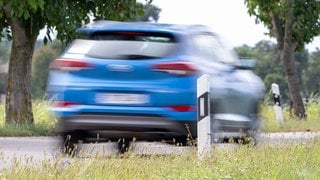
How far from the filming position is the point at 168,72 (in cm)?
973

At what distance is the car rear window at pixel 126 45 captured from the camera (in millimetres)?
9984

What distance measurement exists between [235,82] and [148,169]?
4.00 meters

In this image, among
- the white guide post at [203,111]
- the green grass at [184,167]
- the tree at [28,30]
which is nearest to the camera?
the green grass at [184,167]

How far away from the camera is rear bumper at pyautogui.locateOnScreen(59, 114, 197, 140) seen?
9.65 meters

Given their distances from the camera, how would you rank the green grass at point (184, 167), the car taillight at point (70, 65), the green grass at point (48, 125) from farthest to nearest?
the green grass at point (48, 125) < the car taillight at point (70, 65) < the green grass at point (184, 167)

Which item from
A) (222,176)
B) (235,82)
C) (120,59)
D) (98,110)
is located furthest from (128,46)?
(222,176)

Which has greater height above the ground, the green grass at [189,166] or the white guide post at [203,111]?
the white guide post at [203,111]

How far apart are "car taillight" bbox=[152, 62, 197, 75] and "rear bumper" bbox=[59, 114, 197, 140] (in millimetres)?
563

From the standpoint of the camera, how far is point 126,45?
10.2 m

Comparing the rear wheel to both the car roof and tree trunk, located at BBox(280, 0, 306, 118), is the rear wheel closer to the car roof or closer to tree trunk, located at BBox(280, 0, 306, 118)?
the car roof

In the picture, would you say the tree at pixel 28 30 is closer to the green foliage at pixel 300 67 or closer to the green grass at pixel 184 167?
the green grass at pixel 184 167

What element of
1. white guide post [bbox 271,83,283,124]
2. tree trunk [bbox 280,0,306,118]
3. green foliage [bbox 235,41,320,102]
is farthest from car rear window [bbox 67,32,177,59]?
green foliage [bbox 235,41,320,102]

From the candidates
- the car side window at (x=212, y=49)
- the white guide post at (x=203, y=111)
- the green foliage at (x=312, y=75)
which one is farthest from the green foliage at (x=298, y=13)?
the green foliage at (x=312, y=75)

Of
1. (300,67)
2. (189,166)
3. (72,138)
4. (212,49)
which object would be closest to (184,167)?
(189,166)
